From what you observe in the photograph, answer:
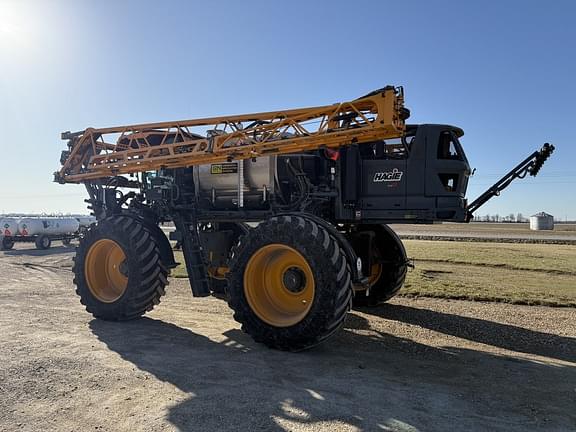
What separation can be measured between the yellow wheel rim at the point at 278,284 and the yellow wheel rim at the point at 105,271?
291 cm

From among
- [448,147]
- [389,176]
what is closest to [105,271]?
[389,176]

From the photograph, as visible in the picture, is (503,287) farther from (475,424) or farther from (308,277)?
(475,424)

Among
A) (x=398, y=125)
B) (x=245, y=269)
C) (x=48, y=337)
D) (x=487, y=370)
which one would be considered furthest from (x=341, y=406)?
(x=48, y=337)

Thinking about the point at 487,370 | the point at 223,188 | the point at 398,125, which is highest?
the point at 398,125


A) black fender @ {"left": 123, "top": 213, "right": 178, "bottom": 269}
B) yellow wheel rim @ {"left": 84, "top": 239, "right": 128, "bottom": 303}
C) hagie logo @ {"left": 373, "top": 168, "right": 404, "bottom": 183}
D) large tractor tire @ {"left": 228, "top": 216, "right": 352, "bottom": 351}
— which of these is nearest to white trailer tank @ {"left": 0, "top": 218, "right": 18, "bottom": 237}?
yellow wheel rim @ {"left": 84, "top": 239, "right": 128, "bottom": 303}

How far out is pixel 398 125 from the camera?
626 cm

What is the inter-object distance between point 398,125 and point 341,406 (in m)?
3.76

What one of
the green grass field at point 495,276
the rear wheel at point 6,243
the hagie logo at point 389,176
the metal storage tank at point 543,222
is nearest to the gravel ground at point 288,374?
the green grass field at point 495,276

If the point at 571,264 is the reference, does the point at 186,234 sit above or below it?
above

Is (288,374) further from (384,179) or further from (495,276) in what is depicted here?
(495,276)

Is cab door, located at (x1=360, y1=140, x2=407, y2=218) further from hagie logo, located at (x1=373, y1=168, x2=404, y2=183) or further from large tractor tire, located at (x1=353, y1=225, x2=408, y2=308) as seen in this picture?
large tractor tire, located at (x1=353, y1=225, x2=408, y2=308)

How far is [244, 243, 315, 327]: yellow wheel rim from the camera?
647 centimetres

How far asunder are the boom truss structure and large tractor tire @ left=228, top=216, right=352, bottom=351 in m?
1.40

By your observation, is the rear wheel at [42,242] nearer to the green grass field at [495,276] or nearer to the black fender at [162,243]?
the green grass field at [495,276]
